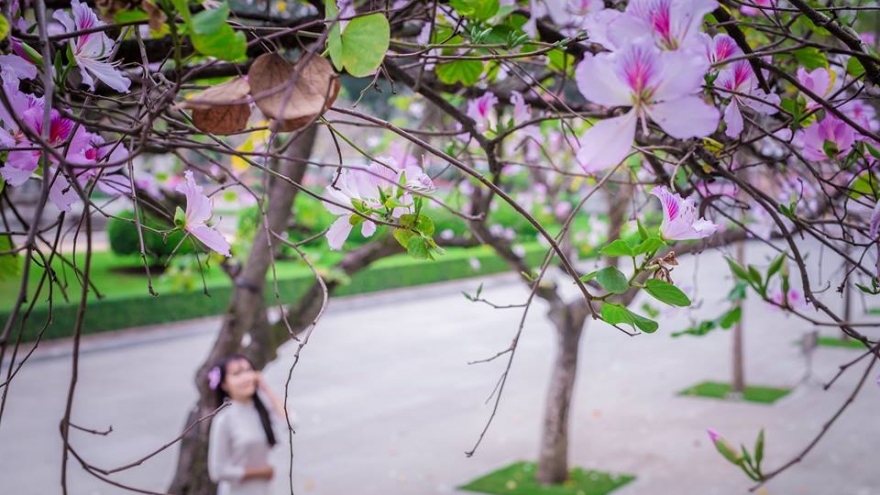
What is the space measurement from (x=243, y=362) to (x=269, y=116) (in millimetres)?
2978

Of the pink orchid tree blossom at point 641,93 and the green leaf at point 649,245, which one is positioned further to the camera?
the green leaf at point 649,245

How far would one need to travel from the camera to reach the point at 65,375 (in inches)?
324

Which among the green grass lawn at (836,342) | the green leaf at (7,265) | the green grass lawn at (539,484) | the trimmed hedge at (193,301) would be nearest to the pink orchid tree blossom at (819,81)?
the green leaf at (7,265)

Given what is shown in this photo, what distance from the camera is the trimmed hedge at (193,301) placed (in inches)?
370

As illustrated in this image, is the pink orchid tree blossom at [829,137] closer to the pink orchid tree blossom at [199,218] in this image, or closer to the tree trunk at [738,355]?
the pink orchid tree blossom at [199,218]

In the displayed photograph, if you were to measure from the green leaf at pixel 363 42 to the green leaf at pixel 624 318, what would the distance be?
0.31 m

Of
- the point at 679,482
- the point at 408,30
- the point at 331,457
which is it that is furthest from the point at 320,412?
the point at 408,30

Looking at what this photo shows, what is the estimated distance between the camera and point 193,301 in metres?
10.7

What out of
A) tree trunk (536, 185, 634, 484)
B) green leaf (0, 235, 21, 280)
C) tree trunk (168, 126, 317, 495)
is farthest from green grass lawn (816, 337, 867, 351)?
green leaf (0, 235, 21, 280)

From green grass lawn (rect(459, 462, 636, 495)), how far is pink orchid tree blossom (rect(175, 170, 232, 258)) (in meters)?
4.31

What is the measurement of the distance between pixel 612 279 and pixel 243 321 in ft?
9.29

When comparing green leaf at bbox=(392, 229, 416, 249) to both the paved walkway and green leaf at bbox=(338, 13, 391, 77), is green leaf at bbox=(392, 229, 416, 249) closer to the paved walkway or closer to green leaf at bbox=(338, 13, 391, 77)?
green leaf at bbox=(338, 13, 391, 77)

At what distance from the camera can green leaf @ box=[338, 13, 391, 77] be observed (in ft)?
2.67

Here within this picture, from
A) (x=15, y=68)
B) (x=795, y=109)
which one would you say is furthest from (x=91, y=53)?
(x=795, y=109)
